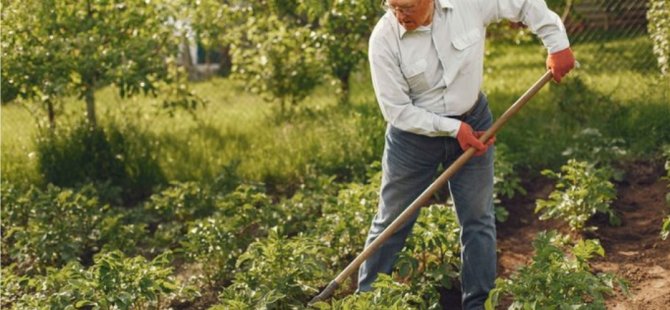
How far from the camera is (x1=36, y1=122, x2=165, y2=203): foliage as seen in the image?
698 centimetres

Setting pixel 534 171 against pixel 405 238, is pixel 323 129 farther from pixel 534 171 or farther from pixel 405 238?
pixel 405 238

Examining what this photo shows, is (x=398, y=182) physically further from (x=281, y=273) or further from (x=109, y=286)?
(x=109, y=286)

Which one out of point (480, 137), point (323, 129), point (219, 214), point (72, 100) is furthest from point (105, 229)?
point (72, 100)

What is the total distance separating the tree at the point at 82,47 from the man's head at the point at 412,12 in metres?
3.44

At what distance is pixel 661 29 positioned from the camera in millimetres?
6578

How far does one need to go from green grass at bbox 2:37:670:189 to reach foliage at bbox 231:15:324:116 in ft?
0.70

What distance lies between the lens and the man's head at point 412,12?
144 inches

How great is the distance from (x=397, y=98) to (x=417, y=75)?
0.40 ft

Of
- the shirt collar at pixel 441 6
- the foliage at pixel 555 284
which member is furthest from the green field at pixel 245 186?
the shirt collar at pixel 441 6

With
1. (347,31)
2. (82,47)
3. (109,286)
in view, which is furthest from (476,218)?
(82,47)

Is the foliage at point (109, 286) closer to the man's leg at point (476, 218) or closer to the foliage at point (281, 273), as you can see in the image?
the foliage at point (281, 273)

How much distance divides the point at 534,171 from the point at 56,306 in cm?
330

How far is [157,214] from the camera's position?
637 centimetres

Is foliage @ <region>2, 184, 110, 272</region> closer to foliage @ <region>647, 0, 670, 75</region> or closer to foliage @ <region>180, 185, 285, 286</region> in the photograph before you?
foliage @ <region>180, 185, 285, 286</region>
